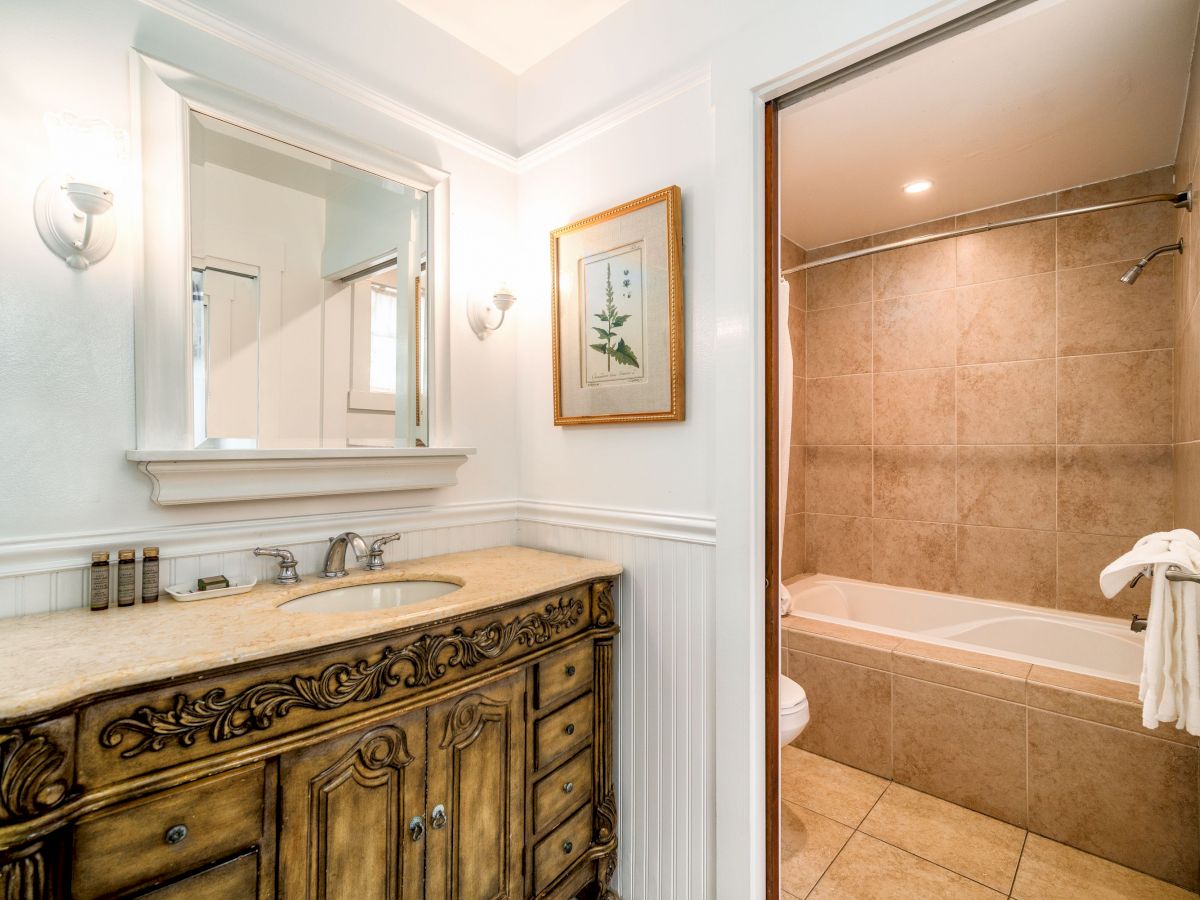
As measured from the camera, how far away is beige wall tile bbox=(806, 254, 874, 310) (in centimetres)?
306

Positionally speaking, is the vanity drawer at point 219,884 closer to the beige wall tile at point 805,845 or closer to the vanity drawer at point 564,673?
the vanity drawer at point 564,673

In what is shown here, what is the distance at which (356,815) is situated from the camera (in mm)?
1064

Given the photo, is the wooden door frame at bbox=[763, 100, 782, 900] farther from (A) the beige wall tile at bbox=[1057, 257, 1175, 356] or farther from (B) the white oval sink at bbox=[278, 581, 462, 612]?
(A) the beige wall tile at bbox=[1057, 257, 1175, 356]

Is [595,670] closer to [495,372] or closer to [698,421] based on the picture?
[698,421]

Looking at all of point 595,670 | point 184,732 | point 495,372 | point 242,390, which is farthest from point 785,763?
point 242,390

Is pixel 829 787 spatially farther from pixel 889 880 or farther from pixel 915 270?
pixel 915 270

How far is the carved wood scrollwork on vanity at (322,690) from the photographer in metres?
0.85

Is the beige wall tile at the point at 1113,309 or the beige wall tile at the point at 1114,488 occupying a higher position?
the beige wall tile at the point at 1113,309

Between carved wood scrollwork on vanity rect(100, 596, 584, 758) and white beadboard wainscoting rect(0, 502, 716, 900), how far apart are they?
13.6 inches

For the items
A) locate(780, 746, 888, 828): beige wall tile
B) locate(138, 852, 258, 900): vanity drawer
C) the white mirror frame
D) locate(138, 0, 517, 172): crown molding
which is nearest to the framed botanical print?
locate(138, 0, 517, 172): crown molding

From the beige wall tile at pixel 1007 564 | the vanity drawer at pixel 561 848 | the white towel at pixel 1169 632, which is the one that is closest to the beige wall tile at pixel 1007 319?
the beige wall tile at pixel 1007 564

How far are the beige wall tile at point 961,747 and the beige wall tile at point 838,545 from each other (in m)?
1.00

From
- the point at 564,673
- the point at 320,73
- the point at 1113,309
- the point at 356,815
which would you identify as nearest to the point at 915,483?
the point at 1113,309

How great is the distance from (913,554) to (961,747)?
3.56 ft
